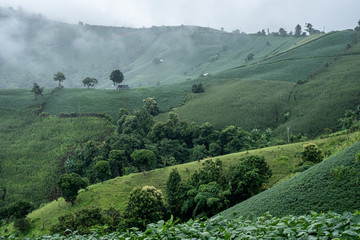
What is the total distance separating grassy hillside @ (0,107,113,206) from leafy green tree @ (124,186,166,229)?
32.1m

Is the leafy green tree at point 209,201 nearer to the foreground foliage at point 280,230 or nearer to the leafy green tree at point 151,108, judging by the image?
the foreground foliage at point 280,230

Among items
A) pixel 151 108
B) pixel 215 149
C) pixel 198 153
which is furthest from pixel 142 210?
pixel 151 108

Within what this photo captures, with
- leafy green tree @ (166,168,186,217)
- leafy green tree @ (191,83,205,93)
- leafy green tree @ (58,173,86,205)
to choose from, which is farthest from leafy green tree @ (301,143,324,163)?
leafy green tree @ (191,83,205,93)

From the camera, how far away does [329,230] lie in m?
4.44

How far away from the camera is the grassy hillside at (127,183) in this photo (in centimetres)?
3803

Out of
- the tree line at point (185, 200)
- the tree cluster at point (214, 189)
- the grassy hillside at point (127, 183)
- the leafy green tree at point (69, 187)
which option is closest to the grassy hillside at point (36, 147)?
the grassy hillside at point (127, 183)

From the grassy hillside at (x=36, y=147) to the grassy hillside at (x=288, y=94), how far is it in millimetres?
37898

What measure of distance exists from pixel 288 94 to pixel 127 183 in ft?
235

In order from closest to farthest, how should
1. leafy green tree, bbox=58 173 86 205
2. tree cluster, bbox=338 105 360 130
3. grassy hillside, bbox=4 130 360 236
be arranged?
grassy hillside, bbox=4 130 360 236, leafy green tree, bbox=58 173 86 205, tree cluster, bbox=338 105 360 130

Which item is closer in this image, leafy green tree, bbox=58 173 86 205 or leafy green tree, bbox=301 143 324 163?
leafy green tree, bbox=301 143 324 163

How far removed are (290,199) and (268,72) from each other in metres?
120

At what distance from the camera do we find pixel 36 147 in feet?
240

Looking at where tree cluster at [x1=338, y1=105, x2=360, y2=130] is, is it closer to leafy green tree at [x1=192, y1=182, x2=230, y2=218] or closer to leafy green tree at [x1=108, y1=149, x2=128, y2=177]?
leafy green tree at [x1=192, y1=182, x2=230, y2=218]

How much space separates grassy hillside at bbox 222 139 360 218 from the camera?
1235cm
